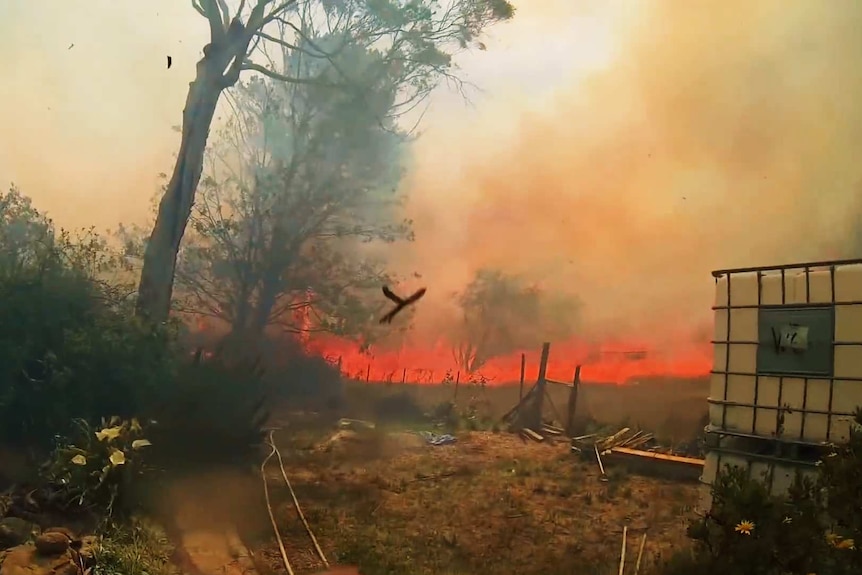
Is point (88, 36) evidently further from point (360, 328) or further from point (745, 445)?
point (745, 445)

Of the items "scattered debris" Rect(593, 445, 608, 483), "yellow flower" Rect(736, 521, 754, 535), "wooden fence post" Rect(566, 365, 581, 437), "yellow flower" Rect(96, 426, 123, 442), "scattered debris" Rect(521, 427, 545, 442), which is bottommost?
"yellow flower" Rect(96, 426, 123, 442)

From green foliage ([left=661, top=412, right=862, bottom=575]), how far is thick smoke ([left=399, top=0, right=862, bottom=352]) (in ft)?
4.53

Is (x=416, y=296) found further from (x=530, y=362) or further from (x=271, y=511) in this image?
(x=271, y=511)

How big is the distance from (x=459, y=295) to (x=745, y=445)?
2.04 m

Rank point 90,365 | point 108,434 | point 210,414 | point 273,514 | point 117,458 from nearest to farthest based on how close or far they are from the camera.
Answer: point 117,458, point 108,434, point 273,514, point 90,365, point 210,414

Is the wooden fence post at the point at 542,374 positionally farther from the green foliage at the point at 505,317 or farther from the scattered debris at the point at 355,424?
the scattered debris at the point at 355,424

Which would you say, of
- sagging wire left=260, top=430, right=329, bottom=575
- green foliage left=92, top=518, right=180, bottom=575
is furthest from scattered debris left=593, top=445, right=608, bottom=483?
green foliage left=92, top=518, right=180, bottom=575

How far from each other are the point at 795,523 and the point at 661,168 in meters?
2.54

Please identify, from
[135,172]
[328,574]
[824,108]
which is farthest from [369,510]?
[824,108]

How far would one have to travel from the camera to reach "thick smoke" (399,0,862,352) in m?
4.88

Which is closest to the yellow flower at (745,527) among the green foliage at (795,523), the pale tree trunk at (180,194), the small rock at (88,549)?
the green foliage at (795,523)

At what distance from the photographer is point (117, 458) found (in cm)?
424

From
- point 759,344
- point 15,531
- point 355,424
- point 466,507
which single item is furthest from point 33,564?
point 759,344

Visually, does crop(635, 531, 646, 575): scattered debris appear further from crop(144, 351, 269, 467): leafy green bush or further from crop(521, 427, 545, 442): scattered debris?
crop(144, 351, 269, 467): leafy green bush
